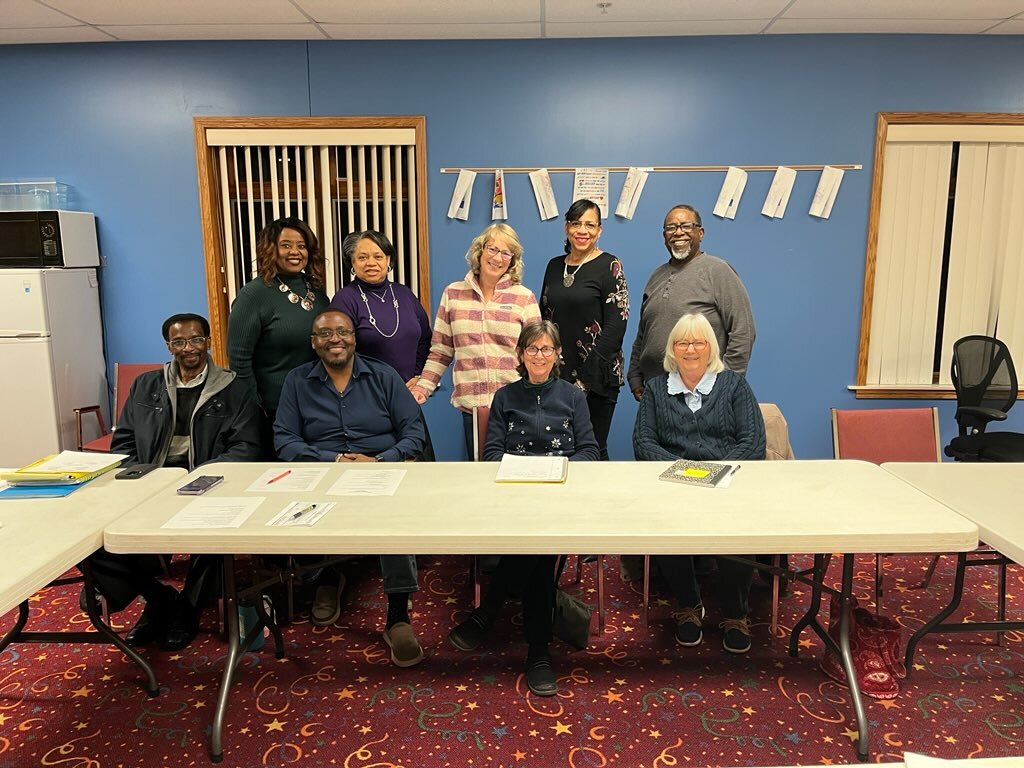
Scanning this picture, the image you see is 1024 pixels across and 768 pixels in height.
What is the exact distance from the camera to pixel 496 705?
→ 2.15 meters

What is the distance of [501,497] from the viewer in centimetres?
198

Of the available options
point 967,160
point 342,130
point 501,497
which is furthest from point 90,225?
point 967,160

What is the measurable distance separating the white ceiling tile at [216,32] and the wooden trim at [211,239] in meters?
0.44

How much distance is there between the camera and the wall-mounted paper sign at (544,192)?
404cm

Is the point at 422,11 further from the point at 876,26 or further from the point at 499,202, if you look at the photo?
the point at 876,26

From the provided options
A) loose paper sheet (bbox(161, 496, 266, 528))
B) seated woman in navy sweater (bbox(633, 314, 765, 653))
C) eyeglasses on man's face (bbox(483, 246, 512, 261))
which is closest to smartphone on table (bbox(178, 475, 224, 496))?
loose paper sheet (bbox(161, 496, 266, 528))

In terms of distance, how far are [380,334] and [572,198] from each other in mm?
1672

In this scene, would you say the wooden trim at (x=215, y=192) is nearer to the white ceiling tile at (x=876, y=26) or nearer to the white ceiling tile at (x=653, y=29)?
Result: the white ceiling tile at (x=653, y=29)

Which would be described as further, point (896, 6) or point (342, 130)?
point (342, 130)

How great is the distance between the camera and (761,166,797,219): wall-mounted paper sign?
3996 millimetres

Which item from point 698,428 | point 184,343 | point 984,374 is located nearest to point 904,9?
point 984,374

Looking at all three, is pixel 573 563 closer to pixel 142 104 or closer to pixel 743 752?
pixel 743 752

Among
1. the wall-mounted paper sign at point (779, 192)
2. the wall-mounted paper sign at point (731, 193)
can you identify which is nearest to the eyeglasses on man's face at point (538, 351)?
the wall-mounted paper sign at point (731, 193)

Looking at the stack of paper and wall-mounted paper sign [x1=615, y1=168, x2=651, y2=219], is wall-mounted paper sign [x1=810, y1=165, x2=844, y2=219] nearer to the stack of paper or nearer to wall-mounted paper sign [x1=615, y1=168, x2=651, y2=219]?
wall-mounted paper sign [x1=615, y1=168, x2=651, y2=219]
